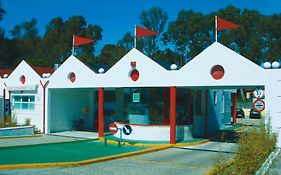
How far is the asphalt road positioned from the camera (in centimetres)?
1148

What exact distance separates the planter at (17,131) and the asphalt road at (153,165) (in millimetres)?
10190

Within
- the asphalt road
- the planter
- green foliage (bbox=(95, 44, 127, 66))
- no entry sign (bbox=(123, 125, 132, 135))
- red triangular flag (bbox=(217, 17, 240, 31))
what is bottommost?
the asphalt road

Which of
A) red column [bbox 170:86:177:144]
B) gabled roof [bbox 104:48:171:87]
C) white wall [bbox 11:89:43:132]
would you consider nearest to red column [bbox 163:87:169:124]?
red column [bbox 170:86:177:144]

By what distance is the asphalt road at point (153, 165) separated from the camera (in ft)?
37.7

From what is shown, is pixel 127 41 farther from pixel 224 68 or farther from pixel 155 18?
pixel 224 68

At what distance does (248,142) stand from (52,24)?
69158 millimetres

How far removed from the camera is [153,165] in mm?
12945

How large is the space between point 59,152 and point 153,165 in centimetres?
486

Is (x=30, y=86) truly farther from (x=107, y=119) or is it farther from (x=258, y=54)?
(x=258, y=54)

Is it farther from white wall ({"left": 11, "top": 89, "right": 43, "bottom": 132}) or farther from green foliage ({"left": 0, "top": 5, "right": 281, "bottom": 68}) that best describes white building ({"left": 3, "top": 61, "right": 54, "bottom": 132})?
green foliage ({"left": 0, "top": 5, "right": 281, "bottom": 68})

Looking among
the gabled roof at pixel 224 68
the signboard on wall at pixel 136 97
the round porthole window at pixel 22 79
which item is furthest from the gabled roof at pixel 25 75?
the gabled roof at pixel 224 68

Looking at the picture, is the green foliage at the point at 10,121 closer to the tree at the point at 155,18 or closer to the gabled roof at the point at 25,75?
the gabled roof at the point at 25,75

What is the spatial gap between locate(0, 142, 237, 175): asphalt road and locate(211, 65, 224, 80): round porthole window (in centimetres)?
341

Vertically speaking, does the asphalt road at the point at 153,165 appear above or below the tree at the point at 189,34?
below
